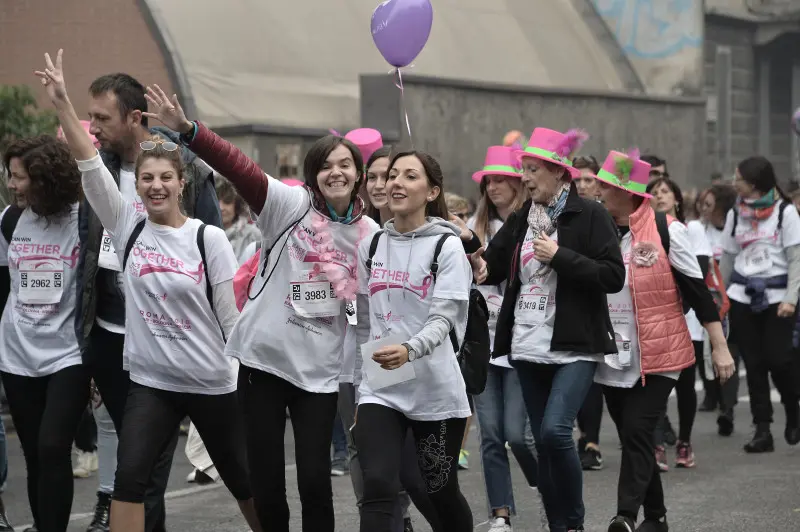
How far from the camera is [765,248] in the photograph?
10656 millimetres

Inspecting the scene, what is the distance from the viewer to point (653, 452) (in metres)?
6.97

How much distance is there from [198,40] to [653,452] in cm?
1165

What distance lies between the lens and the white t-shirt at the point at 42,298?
6.55 meters

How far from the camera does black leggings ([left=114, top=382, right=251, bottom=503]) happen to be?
5664 millimetres

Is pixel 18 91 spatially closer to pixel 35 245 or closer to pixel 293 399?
pixel 35 245

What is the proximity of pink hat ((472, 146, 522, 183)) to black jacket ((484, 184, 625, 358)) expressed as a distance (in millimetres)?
1270

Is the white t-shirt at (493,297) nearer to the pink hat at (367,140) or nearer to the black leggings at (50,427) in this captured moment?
the pink hat at (367,140)

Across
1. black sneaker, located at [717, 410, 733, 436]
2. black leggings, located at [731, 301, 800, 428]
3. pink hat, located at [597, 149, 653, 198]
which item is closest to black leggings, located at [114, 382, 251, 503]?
pink hat, located at [597, 149, 653, 198]

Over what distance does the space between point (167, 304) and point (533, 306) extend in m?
1.73

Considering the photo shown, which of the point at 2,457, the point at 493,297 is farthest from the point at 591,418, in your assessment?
the point at 2,457

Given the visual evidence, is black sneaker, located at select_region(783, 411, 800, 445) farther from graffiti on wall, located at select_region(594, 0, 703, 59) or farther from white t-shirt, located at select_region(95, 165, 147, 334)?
graffiti on wall, located at select_region(594, 0, 703, 59)

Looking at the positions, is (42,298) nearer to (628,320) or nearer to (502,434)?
(502,434)

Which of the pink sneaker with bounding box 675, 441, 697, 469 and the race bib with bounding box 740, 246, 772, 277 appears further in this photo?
the race bib with bounding box 740, 246, 772, 277

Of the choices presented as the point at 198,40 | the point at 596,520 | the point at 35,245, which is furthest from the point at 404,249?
the point at 198,40
